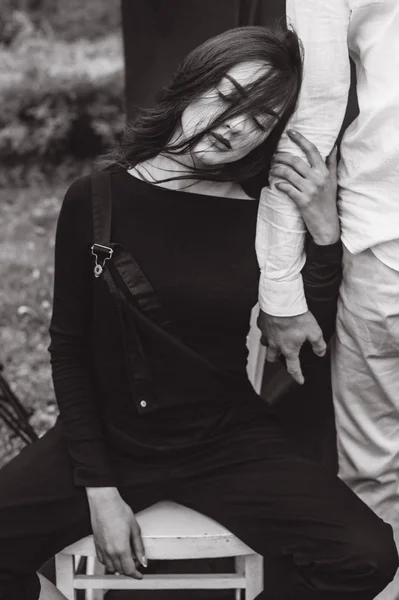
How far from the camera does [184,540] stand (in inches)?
77.0

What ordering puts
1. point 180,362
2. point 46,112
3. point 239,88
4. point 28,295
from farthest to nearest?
point 46,112, point 28,295, point 180,362, point 239,88

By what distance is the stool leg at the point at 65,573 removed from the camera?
2.01m

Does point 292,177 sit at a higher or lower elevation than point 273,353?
higher

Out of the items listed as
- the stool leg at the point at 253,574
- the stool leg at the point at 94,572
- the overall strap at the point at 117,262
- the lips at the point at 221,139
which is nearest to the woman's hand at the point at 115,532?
the stool leg at the point at 253,574

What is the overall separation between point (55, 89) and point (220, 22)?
4629 mm

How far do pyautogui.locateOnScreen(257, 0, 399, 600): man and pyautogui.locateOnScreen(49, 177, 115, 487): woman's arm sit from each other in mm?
371

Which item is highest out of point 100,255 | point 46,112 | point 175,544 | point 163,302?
point 46,112

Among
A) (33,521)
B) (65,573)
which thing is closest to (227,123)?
(33,521)

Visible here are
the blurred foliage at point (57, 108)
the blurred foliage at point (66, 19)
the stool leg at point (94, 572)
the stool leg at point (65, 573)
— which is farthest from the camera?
the blurred foliage at point (66, 19)

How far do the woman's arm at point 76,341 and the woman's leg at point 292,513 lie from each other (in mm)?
194

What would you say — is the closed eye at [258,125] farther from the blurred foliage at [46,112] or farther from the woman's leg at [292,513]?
the blurred foliage at [46,112]

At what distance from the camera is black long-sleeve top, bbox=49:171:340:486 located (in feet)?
6.39

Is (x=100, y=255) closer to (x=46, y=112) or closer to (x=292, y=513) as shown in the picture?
(x=292, y=513)

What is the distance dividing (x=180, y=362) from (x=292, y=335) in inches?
9.6
